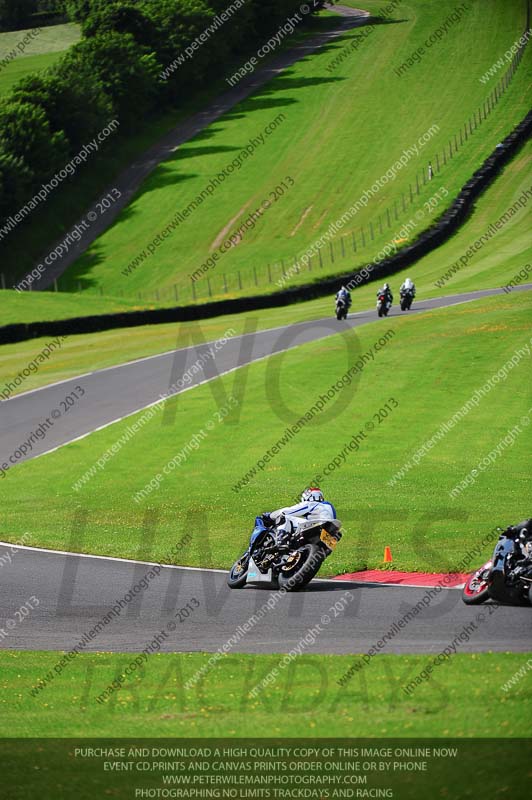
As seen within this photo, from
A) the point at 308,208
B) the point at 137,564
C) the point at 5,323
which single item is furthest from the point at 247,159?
the point at 137,564

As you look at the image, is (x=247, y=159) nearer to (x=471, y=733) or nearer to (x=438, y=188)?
(x=438, y=188)

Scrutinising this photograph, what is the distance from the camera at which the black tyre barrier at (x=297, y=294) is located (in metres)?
51.3

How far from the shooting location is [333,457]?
28.4 meters

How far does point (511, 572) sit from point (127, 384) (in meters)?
28.3

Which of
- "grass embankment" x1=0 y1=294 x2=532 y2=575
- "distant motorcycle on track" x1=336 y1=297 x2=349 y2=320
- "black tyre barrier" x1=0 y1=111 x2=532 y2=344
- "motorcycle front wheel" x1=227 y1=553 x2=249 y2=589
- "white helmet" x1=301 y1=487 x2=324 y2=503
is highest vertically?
"white helmet" x1=301 y1=487 x2=324 y2=503

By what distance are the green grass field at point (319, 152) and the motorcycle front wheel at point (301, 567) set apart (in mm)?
45904

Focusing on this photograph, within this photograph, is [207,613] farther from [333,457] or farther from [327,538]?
[333,457]

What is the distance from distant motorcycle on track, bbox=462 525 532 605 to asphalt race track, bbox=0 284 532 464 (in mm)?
20849

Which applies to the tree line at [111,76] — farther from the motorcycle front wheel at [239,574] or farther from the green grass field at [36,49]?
the motorcycle front wheel at [239,574]

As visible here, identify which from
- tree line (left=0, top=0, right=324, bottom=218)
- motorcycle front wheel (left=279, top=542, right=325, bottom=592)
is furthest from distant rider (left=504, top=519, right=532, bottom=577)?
tree line (left=0, top=0, right=324, bottom=218)

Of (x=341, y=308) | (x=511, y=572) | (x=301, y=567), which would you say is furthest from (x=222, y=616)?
(x=341, y=308)

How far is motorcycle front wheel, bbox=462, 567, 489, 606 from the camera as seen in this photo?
14.5 m

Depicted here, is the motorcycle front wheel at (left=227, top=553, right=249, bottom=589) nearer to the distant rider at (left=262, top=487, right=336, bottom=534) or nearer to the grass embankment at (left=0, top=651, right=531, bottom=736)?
the distant rider at (left=262, top=487, right=336, bottom=534)

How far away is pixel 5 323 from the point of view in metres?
49.9
